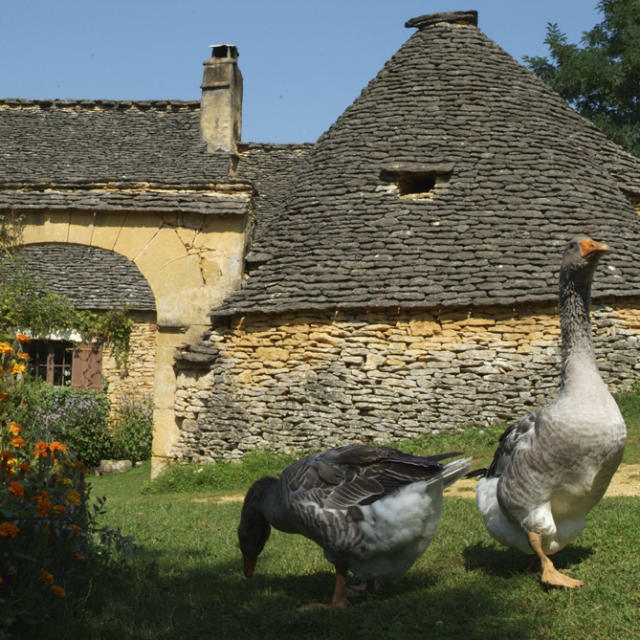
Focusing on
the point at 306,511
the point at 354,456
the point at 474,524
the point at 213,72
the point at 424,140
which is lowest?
the point at 474,524

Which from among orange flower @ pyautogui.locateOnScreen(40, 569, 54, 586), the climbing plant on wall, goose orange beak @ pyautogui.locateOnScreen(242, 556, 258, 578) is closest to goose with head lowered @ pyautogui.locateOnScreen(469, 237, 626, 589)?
goose orange beak @ pyautogui.locateOnScreen(242, 556, 258, 578)

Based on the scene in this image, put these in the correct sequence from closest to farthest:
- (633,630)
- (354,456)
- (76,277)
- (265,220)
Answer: (633,630) < (354,456) < (265,220) < (76,277)

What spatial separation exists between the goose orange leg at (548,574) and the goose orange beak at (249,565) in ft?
5.79

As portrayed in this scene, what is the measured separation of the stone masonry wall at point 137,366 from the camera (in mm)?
17672

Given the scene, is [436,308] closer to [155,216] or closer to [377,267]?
[377,267]

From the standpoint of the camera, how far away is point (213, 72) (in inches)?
742

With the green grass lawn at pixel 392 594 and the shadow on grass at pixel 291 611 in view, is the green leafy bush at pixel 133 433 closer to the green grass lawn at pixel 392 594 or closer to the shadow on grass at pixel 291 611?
the green grass lawn at pixel 392 594

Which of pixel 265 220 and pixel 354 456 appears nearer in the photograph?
pixel 354 456

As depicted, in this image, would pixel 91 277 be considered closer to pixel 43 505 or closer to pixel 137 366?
pixel 137 366

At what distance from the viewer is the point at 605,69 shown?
73.8 feet

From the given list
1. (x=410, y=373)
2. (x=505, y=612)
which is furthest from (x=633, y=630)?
(x=410, y=373)

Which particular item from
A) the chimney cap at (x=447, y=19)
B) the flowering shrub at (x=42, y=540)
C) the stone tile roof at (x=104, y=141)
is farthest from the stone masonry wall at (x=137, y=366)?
the flowering shrub at (x=42, y=540)

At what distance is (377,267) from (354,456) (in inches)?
297

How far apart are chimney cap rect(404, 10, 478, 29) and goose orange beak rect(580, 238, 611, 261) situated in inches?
485
